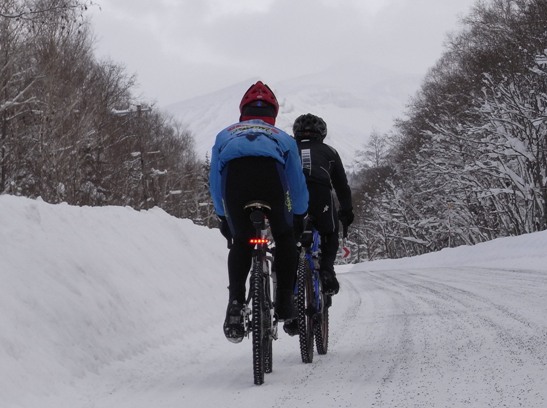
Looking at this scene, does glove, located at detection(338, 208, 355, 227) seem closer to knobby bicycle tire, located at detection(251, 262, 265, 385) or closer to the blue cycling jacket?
the blue cycling jacket

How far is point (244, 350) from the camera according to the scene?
5918 millimetres

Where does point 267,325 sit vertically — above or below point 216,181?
below

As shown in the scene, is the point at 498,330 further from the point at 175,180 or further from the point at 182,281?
the point at 175,180

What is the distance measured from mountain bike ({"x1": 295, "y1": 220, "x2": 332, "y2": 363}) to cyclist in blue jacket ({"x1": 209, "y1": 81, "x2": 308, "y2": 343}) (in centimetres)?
35

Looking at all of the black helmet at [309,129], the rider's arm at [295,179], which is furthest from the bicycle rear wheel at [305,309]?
the black helmet at [309,129]

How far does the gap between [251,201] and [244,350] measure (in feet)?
6.60

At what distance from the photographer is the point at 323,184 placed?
557cm

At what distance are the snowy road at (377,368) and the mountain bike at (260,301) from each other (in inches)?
6.3

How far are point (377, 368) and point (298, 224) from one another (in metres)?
1.11

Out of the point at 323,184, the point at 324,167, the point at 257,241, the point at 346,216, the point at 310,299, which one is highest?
the point at 324,167

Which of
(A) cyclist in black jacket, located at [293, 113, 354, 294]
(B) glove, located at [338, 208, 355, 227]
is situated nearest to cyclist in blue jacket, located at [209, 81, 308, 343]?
(A) cyclist in black jacket, located at [293, 113, 354, 294]

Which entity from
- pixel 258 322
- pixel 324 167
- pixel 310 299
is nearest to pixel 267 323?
pixel 258 322

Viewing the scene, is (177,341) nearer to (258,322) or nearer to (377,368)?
(258,322)

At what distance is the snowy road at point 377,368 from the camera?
3.73 m
